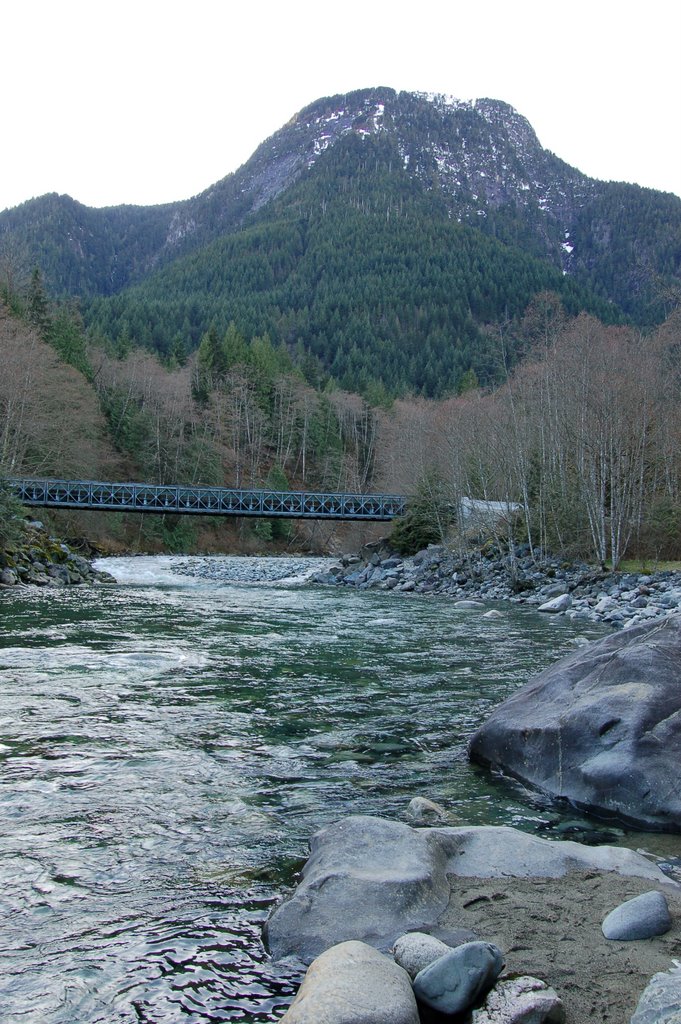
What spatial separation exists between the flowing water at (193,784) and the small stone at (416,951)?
453 millimetres

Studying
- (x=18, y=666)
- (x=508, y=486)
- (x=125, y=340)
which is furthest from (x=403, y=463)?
(x=125, y=340)

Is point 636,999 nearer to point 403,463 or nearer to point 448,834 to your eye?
point 448,834

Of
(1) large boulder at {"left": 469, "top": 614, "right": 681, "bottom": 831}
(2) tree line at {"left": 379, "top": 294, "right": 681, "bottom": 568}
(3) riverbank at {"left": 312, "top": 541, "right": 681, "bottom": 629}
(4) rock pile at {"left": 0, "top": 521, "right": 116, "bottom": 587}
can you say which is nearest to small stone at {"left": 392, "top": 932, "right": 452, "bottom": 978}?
(1) large boulder at {"left": 469, "top": 614, "right": 681, "bottom": 831}

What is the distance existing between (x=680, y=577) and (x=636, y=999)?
1925 centimetres

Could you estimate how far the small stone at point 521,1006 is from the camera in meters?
2.65

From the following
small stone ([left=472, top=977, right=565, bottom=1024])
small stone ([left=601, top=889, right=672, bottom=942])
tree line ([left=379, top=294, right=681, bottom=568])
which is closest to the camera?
small stone ([left=472, top=977, right=565, bottom=1024])

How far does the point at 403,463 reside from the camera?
4216 cm

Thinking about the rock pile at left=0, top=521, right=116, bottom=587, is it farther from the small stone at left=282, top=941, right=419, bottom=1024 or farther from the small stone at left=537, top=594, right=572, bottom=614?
the small stone at left=282, top=941, right=419, bottom=1024

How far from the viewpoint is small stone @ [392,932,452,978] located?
2982 mm

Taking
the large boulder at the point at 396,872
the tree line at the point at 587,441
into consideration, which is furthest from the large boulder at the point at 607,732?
the tree line at the point at 587,441

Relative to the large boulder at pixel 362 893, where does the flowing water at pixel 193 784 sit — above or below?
below

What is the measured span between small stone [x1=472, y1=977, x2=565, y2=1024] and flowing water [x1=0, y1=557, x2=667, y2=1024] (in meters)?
0.80

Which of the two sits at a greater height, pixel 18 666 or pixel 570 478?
pixel 570 478

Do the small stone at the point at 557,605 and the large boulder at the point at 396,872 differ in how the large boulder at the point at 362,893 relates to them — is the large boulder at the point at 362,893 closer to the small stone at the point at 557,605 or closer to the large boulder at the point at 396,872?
the large boulder at the point at 396,872
